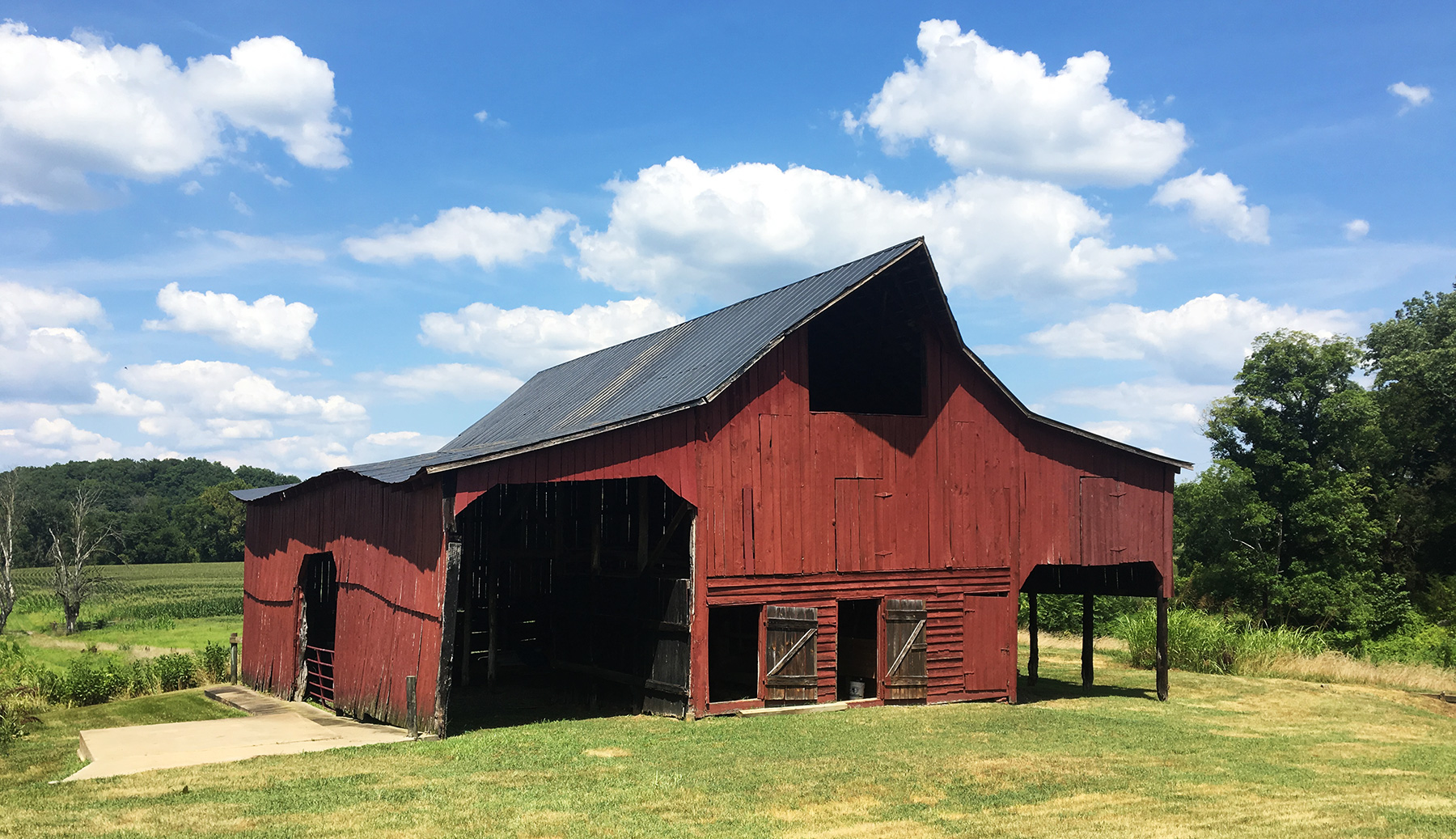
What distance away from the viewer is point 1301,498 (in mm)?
47062

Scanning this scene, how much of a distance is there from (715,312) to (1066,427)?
28.2 feet

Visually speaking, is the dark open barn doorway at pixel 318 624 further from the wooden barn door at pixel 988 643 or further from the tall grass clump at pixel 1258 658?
the tall grass clump at pixel 1258 658

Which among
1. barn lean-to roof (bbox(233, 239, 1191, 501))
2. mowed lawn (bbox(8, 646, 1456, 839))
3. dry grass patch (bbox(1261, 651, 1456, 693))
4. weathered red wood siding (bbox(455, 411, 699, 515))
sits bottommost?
dry grass patch (bbox(1261, 651, 1456, 693))

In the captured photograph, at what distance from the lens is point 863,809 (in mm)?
12477

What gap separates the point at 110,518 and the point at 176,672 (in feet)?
277

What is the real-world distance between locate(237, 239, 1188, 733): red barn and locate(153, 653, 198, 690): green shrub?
214 centimetres

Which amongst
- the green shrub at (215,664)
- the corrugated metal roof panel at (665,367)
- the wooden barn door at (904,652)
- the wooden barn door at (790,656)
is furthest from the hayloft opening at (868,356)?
the green shrub at (215,664)

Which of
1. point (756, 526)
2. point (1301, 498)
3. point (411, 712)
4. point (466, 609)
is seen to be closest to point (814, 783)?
point (756, 526)

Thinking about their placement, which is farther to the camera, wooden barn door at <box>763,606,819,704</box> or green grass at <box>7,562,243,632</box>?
green grass at <box>7,562,243,632</box>

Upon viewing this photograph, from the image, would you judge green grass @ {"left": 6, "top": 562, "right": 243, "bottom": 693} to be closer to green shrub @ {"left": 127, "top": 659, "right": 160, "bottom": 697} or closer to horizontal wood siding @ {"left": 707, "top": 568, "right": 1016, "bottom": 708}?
green shrub @ {"left": 127, "top": 659, "right": 160, "bottom": 697}

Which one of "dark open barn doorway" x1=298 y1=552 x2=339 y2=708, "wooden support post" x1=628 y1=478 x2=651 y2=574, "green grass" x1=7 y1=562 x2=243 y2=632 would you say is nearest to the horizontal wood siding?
"wooden support post" x1=628 y1=478 x2=651 y2=574

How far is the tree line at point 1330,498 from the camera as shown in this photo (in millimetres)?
45500

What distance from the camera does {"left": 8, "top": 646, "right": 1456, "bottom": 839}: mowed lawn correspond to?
1172cm

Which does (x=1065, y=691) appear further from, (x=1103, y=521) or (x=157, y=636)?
(x=157, y=636)
